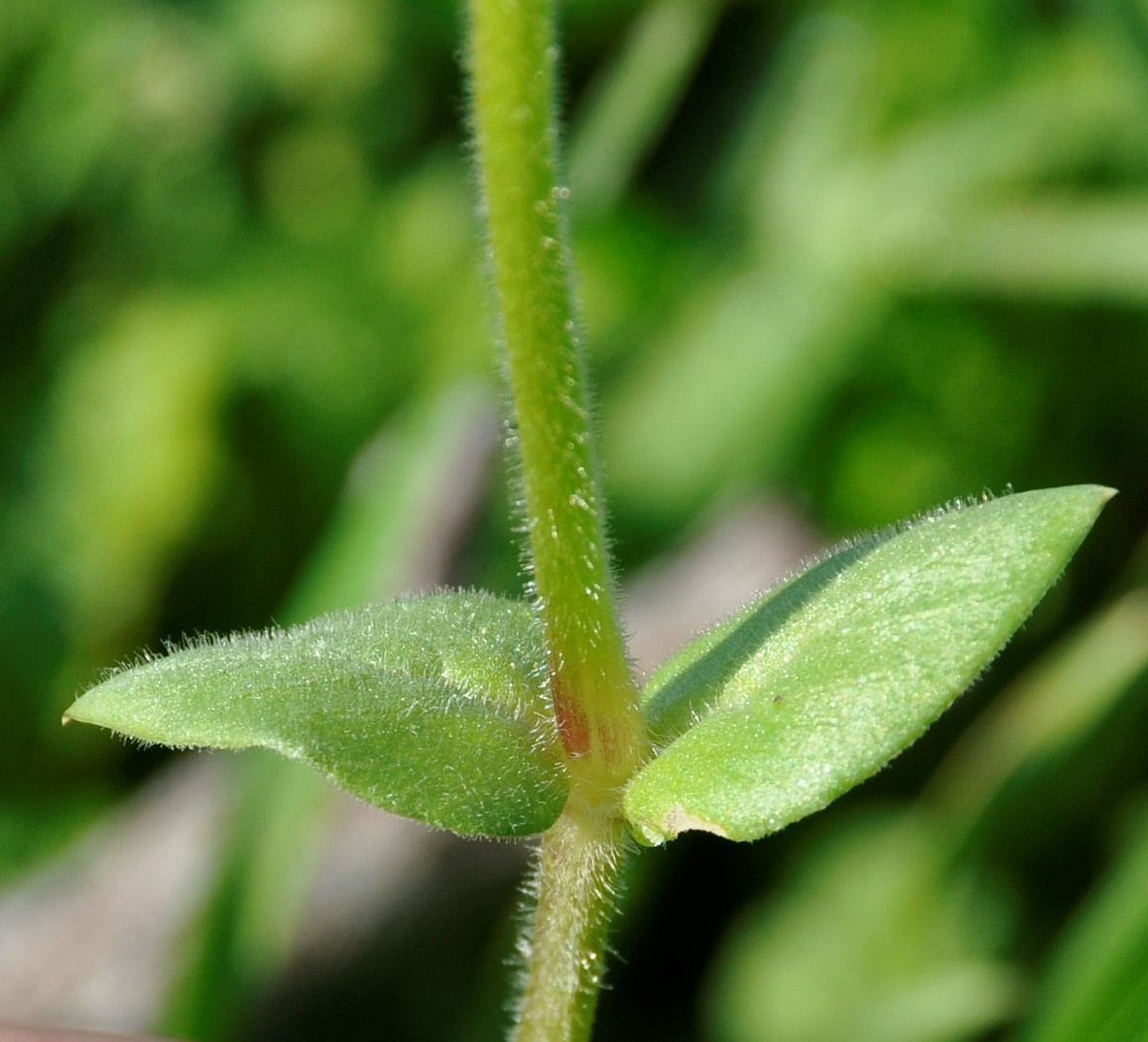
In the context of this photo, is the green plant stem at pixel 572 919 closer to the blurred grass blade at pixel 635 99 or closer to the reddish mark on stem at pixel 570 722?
the reddish mark on stem at pixel 570 722

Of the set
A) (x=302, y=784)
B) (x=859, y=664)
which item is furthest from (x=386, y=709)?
(x=302, y=784)

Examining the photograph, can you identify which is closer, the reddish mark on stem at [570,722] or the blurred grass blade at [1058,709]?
the reddish mark on stem at [570,722]

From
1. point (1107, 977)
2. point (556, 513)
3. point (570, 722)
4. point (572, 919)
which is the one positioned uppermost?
point (556, 513)

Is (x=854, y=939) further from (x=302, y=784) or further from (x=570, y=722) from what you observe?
(x=570, y=722)

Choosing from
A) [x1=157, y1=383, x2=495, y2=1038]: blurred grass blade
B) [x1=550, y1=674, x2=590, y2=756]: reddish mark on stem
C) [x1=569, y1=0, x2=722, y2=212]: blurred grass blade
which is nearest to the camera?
[x1=550, y1=674, x2=590, y2=756]: reddish mark on stem

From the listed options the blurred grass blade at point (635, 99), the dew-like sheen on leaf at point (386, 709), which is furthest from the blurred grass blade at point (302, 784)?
the dew-like sheen on leaf at point (386, 709)

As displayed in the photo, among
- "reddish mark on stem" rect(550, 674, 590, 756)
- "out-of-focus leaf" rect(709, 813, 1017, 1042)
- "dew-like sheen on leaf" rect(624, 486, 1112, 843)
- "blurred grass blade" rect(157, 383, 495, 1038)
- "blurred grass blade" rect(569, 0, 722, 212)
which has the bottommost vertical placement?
"out-of-focus leaf" rect(709, 813, 1017, 1042)

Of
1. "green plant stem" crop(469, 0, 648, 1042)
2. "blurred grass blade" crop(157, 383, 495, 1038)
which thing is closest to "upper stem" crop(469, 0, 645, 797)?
"green plant stem" crop(469, 0, 648, 1042)

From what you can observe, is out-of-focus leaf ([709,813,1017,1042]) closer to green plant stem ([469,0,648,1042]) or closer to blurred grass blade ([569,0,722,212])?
green plant stem ([469,0,648,1042])
